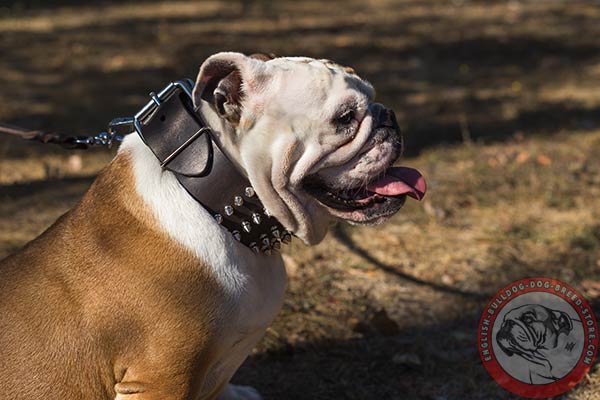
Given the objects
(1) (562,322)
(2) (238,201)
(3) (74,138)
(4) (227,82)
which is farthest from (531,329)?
(3) (74,138)

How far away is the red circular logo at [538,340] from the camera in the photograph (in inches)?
143

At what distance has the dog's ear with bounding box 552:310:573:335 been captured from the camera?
389 centimetres

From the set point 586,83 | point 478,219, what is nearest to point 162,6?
point 586,83

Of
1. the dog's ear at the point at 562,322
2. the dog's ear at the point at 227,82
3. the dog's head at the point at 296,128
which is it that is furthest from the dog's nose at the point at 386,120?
the dog's ear at the point at 562,322

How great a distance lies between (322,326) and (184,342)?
1598 mm

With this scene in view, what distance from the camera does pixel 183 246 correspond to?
8.90ft

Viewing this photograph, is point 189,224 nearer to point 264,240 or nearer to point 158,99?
point 264,240

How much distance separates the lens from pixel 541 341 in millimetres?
3811

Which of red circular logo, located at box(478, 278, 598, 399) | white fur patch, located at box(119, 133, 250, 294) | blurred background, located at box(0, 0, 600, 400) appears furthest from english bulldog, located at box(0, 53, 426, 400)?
red circular logo, located at box(478, 278, 598, 399)

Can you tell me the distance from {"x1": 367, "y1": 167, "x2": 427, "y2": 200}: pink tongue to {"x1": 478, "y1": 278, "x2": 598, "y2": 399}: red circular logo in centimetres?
118

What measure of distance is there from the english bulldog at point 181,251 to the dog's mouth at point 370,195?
0.02 m

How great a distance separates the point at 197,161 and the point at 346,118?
510 mm

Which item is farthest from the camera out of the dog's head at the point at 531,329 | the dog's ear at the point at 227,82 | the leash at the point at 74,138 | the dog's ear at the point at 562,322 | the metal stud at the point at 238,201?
the dog's ear at the point at 562,322

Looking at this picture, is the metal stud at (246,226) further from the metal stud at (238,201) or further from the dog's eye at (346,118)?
the dog's eye at (346,118)
